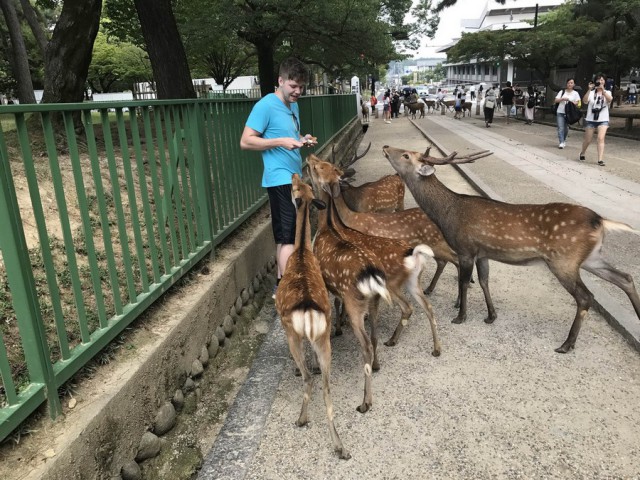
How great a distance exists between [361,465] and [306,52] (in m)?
17.9

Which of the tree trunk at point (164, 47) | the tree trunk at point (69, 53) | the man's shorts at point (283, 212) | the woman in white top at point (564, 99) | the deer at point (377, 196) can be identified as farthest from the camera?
the woman in white top at point (564, 99)

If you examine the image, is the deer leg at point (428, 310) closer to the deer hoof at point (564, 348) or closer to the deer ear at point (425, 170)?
the deer hoof at point (564, 348)

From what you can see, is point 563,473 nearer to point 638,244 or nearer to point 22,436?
point 22,436

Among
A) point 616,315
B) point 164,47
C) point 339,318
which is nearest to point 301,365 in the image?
point 339,318

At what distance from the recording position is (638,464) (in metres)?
2.44

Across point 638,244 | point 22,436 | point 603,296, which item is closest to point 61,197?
point 22,436

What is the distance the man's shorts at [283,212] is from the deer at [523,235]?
1125mm

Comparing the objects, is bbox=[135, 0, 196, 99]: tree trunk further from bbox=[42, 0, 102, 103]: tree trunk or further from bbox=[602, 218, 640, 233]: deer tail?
bbox=[602, 218, 640, 233]: deer tail

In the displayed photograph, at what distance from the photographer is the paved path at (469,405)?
2.50 m

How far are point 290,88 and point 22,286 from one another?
2.36 meters

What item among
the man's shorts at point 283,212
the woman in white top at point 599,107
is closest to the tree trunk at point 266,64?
the woman in white top at point 599,107

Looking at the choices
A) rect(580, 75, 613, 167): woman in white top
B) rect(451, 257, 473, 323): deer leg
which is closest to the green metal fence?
rect(451, 257, 473, 323): deer leg

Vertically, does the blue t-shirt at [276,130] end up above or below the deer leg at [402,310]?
above

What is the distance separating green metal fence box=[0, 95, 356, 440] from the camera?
2.02m
